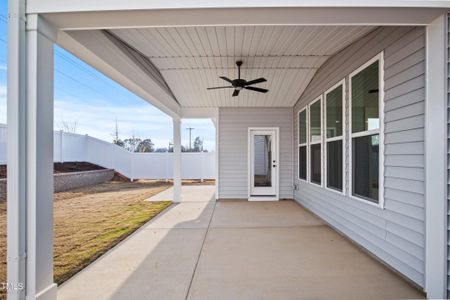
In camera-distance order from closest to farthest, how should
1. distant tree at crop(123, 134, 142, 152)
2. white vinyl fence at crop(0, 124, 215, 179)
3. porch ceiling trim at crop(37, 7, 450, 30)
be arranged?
porch ceiling trim at crop(37, 7, 450, 30) < white vinyl fence at crop(0, 124, 215, 179) < distant tree at crop(123, 134, 142, 152)

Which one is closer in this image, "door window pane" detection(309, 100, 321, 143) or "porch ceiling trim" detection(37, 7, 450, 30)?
"porch ceiling trim" detection(37, 7, 450, 30)

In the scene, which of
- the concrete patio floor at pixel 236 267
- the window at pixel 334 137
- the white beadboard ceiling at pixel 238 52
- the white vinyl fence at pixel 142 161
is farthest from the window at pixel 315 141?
the white vinyl fence at pixel 142 161

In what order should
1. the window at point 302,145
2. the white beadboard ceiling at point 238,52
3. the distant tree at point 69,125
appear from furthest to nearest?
the distant tree at point 69,125
the window at point 302,145
the white beadboard ceiling at point 238,52

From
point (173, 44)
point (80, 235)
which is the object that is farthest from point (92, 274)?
point (173, 44)

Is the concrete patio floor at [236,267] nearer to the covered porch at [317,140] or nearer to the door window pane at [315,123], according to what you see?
the covered porch at [317,140]

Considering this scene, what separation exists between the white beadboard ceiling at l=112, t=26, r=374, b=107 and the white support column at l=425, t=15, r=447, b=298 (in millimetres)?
1398

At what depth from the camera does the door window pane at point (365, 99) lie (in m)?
3.39

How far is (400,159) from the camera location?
9.34 feet

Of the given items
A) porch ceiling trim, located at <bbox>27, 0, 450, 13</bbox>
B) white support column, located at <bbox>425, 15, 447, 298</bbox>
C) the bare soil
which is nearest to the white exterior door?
white support column, located at <bbox>425, 15, 447, 298</bbox>

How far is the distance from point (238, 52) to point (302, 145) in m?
3.27

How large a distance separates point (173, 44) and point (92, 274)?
3.26 metres

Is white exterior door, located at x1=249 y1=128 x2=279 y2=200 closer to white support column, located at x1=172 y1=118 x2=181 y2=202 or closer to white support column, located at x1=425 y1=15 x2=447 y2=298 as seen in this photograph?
white support column, located at x1=172 y1=118 x2=181 y2=202

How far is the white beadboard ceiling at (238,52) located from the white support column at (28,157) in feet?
4.60

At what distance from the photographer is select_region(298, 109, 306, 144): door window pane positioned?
6.63m
